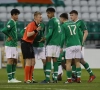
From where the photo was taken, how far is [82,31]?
14531 millimetres

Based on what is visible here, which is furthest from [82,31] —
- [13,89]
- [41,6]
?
[41,6]

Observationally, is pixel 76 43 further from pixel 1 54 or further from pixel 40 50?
pixel 1 54

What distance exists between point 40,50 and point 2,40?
1086cm

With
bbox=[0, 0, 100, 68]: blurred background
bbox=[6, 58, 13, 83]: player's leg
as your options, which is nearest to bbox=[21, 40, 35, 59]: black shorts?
bbox=[6, 58, 13, 83]: player's leg

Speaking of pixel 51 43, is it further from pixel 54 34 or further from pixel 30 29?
pixel 30 29

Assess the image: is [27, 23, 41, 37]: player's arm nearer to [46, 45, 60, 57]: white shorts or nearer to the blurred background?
[46, 45, 60, 57]: white shorts

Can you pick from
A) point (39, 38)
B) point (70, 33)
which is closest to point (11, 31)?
point (39, 38)

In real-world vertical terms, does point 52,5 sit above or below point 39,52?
above

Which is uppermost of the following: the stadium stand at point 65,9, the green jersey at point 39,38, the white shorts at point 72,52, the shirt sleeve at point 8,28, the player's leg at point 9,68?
the stadium stand at point 65,9

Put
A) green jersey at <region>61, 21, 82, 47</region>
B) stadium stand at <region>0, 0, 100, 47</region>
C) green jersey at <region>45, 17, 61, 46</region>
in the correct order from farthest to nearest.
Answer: stadium stand at <region>0, 0, 100, 47</region>, green jersey at <region>45, 17, 61, 46</region>, green jersey at <region>61, 21, 82, 47</region>

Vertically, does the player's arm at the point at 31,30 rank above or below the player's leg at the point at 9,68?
above

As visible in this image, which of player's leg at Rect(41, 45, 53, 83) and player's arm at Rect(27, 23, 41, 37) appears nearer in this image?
player's arm at Rect(27, 23, 41, 37)

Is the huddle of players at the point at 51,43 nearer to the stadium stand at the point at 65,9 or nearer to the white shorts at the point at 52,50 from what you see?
the white shorts at the point at 52,50

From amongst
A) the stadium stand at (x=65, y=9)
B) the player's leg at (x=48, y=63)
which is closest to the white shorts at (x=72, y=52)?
the player's leg at (x=48, y=63)
